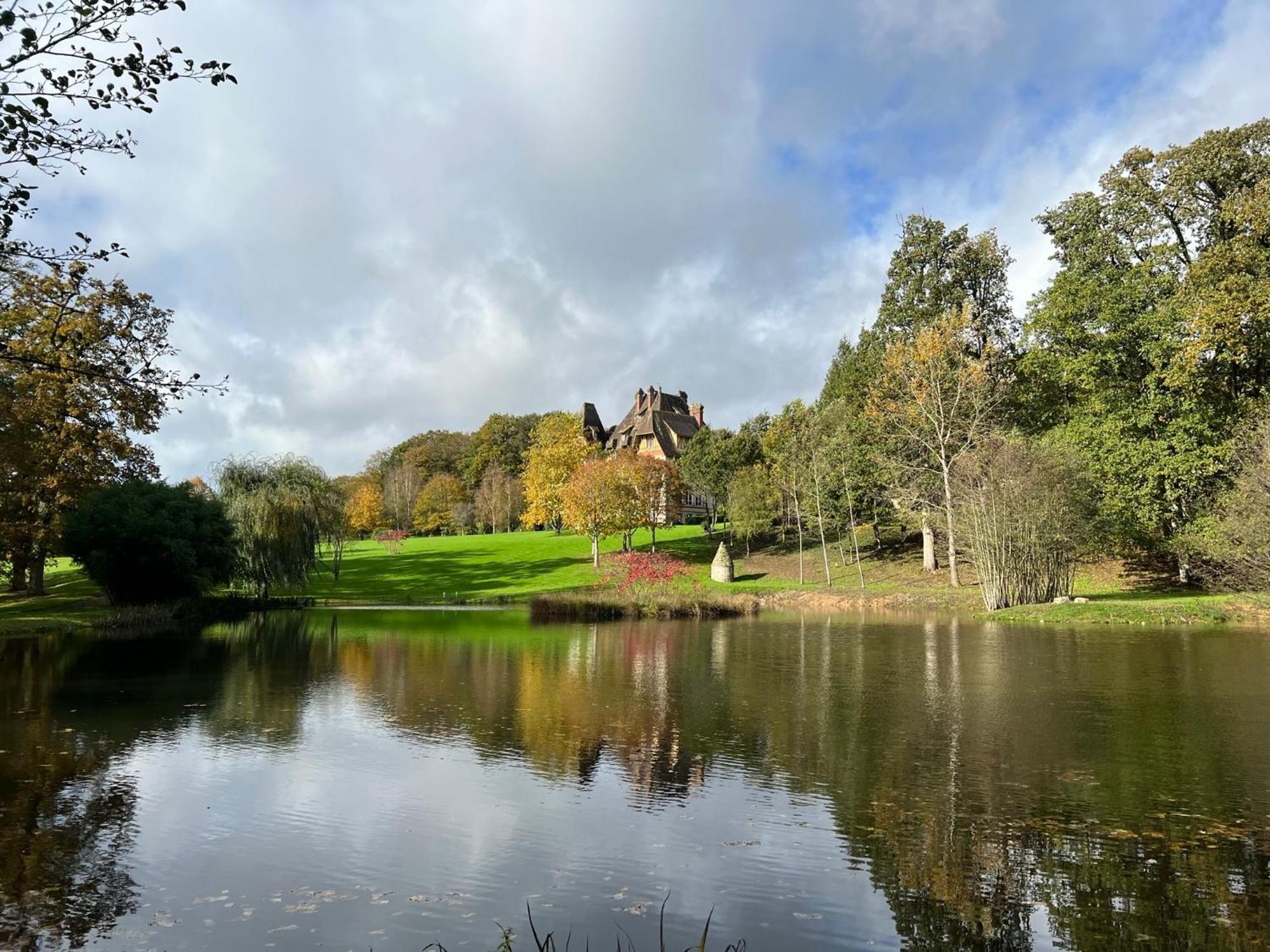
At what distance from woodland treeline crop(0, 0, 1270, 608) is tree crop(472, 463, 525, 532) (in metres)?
30.0

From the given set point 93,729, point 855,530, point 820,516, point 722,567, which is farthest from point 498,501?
point 93,729

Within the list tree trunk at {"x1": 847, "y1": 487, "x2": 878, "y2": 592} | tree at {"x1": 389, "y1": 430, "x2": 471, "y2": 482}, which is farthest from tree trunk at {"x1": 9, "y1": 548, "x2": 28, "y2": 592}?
tree at {"x1": 389, "y1": 430, "x2": 471, "y2": 482}

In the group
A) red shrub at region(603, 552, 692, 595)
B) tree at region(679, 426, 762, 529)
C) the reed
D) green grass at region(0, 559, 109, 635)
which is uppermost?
tree at region(679, 426, 762, 529)

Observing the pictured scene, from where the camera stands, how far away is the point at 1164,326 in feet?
119

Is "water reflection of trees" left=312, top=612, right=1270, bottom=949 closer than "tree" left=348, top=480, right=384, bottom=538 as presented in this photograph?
Yes

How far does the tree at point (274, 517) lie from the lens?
38156 millimetres

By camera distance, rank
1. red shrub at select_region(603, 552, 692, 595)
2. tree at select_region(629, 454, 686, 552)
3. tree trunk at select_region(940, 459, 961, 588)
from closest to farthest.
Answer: tree trunk at select_region(940, 459, 961, 588), red shrub at select_region(603, 552, 692, 595), tree at select_region(629, 454, 686, 552)

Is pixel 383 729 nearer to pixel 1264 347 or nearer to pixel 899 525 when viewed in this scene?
pixel 1264 347

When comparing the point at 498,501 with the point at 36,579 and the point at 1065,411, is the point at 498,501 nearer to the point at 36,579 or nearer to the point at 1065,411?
the point at 36,579

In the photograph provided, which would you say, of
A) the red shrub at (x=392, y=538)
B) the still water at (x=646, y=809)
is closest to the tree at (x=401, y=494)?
the red shrub at (x=392, y=538)

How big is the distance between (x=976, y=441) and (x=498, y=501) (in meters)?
53.5

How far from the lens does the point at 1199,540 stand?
107 feet

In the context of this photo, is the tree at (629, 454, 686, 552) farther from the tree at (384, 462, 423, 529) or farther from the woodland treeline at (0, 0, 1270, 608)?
the tree at (384, 462, 423, 529)

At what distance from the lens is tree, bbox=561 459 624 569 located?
166 feet
